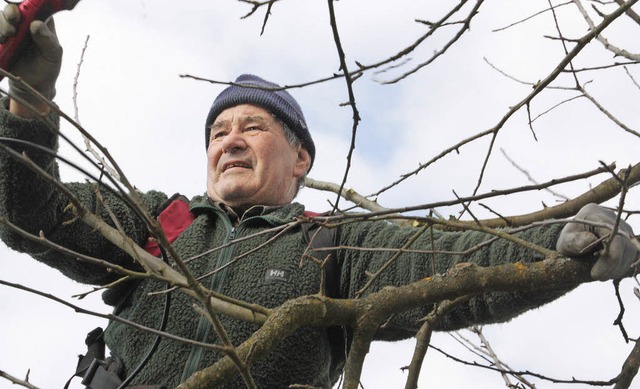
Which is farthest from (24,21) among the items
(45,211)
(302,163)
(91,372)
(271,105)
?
(302,163)

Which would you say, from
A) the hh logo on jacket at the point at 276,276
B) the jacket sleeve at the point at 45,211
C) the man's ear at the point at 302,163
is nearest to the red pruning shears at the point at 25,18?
the jacket sleeve at the point at 45,211

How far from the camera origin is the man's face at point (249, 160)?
3398mm

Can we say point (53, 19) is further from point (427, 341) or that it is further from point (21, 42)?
point (427, 341)

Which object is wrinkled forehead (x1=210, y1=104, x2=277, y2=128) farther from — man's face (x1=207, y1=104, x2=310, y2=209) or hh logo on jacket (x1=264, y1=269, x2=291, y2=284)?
hh logo on jacket (x1=264, y1=269, x2=291, y2=284)

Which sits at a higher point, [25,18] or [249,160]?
[249,160]

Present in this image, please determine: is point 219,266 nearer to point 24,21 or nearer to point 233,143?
point 233,143

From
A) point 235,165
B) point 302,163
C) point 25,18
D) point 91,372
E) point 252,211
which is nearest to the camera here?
point 25,18

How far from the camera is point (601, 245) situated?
6.77 feet

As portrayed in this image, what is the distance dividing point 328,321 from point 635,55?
5.14 feet

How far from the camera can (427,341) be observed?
229cm

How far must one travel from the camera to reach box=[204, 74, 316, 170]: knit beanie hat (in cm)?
362

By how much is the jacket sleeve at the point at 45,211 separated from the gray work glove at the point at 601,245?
1.42m

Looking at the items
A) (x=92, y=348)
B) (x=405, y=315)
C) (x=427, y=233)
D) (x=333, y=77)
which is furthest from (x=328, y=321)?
(x=92, y=348)

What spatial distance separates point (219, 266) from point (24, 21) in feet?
3.07
